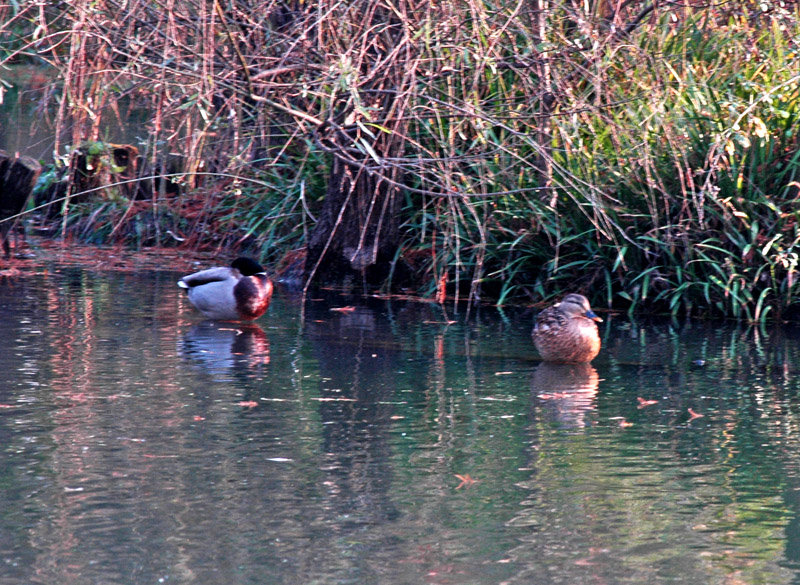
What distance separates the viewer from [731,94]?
8.98m

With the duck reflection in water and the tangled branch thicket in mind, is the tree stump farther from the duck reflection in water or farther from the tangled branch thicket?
the duck reflection in water

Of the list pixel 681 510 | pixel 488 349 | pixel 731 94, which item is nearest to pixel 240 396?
pixel 488 349

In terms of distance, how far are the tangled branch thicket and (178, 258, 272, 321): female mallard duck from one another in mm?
784

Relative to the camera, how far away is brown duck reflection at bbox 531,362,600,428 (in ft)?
19.0

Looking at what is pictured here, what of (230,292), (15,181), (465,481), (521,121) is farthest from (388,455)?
(15,181)

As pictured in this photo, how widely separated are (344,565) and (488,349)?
3805mm

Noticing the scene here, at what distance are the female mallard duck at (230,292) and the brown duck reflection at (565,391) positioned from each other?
214 centimetres

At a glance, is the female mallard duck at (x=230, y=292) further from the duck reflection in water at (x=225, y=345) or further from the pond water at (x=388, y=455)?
the pond water at (x=388, y=455)

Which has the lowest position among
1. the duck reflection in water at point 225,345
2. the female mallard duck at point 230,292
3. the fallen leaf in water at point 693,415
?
the fallen leaf in water at point 693,415

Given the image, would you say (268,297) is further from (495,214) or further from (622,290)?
(622,290)

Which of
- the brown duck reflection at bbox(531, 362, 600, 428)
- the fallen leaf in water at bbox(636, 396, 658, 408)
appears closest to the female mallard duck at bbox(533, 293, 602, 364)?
the brown duck reflection at bbox(531, 362, 600, 428)

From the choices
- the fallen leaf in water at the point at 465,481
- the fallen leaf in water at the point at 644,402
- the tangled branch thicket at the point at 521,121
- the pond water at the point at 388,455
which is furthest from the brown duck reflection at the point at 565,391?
the tangled branch thicket at the point at 521,121

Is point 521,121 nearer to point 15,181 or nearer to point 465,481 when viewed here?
point 15,181

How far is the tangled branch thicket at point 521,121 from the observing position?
316 inches
